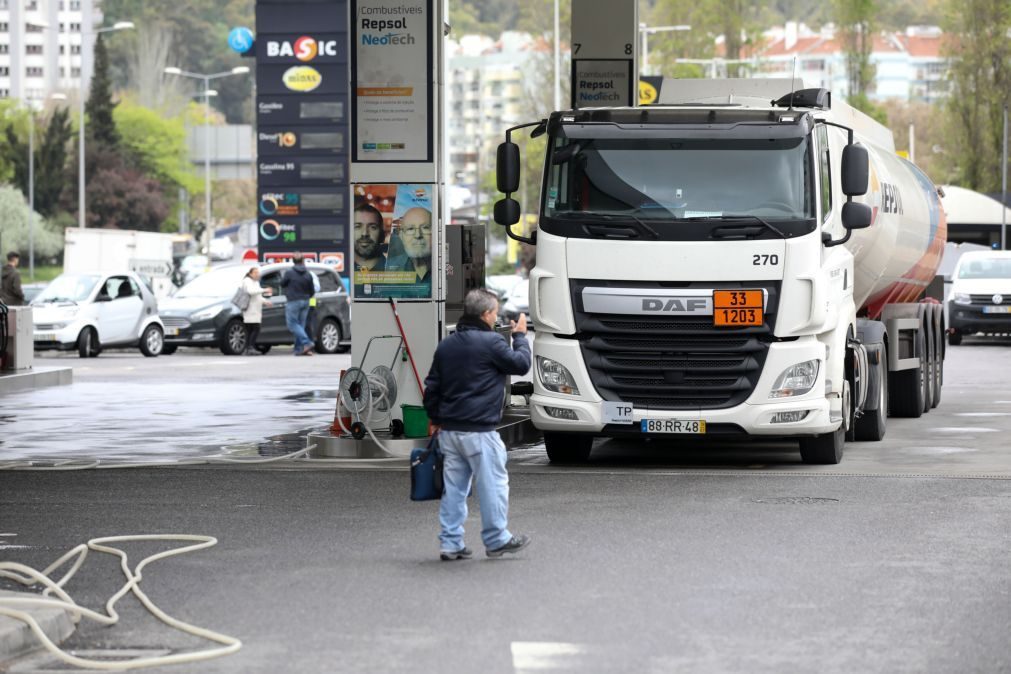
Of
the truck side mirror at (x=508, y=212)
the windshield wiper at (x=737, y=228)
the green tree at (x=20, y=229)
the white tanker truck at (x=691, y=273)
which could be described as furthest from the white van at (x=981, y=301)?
the green tree at (x=20, y=229)

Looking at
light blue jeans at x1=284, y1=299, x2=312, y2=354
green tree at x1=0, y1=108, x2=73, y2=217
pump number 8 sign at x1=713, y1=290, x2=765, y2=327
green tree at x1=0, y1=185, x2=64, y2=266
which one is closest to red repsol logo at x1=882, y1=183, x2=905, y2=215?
pump number 8 sign at x1=713, y1=290, x2=765, y2=327

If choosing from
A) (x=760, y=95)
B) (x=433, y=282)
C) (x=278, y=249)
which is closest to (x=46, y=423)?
(x=433, y=282)

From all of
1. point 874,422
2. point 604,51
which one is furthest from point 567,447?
point 604,51

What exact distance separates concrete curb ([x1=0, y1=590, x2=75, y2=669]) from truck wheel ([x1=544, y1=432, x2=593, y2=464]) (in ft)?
27.2

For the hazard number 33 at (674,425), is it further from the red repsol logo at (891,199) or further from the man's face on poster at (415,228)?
the red repsol logo at (891,199)

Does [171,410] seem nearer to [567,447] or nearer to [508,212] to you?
[567,447]

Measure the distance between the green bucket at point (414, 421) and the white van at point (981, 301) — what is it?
84.3ft

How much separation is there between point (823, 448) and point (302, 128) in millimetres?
32820

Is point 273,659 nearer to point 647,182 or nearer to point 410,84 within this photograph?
point 647,182

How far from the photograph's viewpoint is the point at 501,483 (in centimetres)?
1089

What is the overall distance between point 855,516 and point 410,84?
6.91 meters

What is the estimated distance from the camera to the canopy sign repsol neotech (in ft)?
153

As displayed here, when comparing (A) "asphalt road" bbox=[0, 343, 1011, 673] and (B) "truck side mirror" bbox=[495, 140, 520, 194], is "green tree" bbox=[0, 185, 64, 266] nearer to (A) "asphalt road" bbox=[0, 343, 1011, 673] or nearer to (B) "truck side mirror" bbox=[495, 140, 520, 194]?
(B) "truck side mirror" bbox=[495, 140, 520, 194]

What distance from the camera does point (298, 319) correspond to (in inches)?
1496
